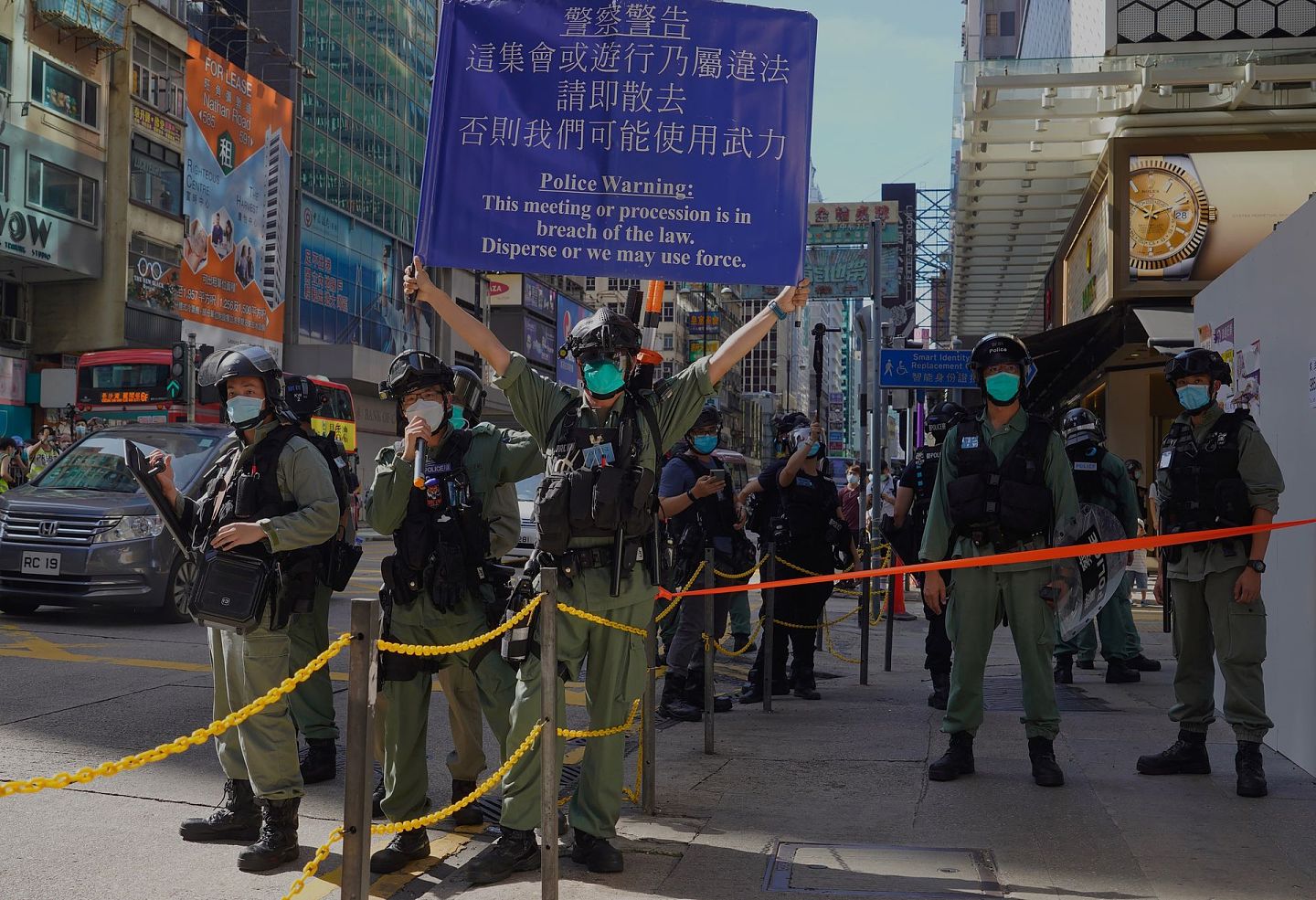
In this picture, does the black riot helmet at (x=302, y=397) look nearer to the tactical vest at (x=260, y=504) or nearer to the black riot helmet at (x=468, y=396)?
the black riot helmet at (x=468, y=396)

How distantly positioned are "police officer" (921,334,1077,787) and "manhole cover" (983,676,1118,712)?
1893mm

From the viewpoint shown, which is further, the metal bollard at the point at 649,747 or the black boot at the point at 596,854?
the metal bollard at the point at 649,747

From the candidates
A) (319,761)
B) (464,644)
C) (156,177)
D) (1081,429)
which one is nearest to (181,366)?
(1081,429)

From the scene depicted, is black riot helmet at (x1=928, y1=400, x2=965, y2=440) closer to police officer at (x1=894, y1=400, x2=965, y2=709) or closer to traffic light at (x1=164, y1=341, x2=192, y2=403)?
police officer at (x1=894, y1=400, x2=965, y2=709)

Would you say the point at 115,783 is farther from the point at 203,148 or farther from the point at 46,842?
the point at 203,148

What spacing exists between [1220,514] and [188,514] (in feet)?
15.3

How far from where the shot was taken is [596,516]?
4590 millimetres

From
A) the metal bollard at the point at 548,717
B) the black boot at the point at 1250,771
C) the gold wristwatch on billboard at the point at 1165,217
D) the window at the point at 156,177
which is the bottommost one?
the black boot at the point at 1250,771

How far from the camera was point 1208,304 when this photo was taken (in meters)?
7.98

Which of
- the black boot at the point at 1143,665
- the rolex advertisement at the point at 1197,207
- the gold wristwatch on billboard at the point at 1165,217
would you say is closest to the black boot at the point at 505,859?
the black boot at the point at 1143,665

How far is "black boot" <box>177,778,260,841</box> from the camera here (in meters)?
4.93

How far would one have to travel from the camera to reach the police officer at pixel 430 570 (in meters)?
4.80

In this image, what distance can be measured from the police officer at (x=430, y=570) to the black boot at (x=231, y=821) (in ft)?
1.78

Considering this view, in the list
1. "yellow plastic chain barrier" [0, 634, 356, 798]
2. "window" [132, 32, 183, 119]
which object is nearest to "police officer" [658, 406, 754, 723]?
"yellow plastic chain barrier" [0, 634, 356, 798]
